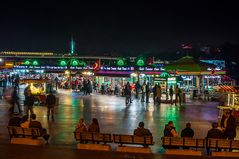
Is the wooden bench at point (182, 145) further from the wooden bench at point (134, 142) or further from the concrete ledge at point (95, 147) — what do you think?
the concrete ledge at point (95, 147)

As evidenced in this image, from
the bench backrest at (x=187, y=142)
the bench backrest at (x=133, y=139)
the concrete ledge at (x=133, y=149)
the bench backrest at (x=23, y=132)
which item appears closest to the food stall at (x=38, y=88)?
the bench backrest at (x=23, y=132)

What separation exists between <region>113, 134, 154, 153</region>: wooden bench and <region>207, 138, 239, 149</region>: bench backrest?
1.88 meters

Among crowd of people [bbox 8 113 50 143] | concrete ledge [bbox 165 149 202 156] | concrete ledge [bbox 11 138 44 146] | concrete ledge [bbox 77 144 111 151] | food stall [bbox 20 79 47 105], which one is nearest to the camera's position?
concrete ledge [bbox 165 149 202 156]

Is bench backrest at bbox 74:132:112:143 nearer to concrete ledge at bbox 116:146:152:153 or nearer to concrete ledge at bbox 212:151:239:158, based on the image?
concrete ledge at bbox 116:146:152:153

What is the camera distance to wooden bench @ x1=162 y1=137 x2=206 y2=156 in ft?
50.2

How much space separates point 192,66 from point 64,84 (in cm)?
2994

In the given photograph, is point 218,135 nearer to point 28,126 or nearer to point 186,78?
point 28,126

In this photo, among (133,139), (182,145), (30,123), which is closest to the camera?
(182,145)

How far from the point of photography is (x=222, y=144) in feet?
50.3

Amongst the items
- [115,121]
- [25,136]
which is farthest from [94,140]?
[115,121]

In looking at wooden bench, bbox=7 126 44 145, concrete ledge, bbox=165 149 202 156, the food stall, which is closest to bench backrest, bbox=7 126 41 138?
wooden bench, bbox=7 126 44 145

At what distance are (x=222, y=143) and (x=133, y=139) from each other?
2.88 metres

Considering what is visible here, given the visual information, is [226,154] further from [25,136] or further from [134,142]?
[25,136]

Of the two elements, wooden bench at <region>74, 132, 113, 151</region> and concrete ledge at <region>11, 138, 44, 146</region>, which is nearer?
wooden bench at <region>74, 132, 113, 151</region>
